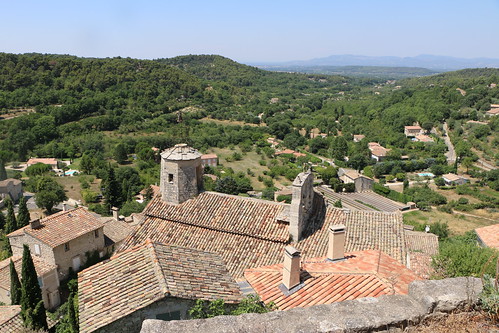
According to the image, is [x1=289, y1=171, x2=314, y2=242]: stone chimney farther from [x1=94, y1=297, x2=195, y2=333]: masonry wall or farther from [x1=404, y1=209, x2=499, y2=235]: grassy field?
[x1=404, y1=209, x2=499, y2=235]: grassy field

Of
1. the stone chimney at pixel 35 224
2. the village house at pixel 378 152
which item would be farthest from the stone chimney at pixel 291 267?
the village house at pixel 378 152

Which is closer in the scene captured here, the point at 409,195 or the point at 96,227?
the point at 96,227

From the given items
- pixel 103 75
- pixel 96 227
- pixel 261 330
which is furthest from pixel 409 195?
pixel 103 75

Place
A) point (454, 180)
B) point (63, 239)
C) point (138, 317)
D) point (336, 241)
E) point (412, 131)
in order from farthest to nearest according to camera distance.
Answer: point (412, 131) < point (454, 180) < point (63, 239) < point (336, 241) < point (138, 317)

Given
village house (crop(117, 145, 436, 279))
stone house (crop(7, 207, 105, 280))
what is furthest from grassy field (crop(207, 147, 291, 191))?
village house (crop(117, 145, 436, 279))

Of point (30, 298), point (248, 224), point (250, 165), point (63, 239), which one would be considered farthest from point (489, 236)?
point (250, 165)

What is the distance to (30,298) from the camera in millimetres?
16141

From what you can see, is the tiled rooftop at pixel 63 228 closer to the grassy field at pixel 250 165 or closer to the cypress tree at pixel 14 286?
the cypress tree at pixel 14 286

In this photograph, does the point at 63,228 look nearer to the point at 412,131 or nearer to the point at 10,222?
the point at 10,222

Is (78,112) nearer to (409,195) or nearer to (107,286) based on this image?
(409,195)

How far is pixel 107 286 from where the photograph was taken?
328 inches

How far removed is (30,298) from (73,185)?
3498 centimetres

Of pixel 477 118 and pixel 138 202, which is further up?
pixel 477 118

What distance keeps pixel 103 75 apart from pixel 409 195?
8277 centimetres
